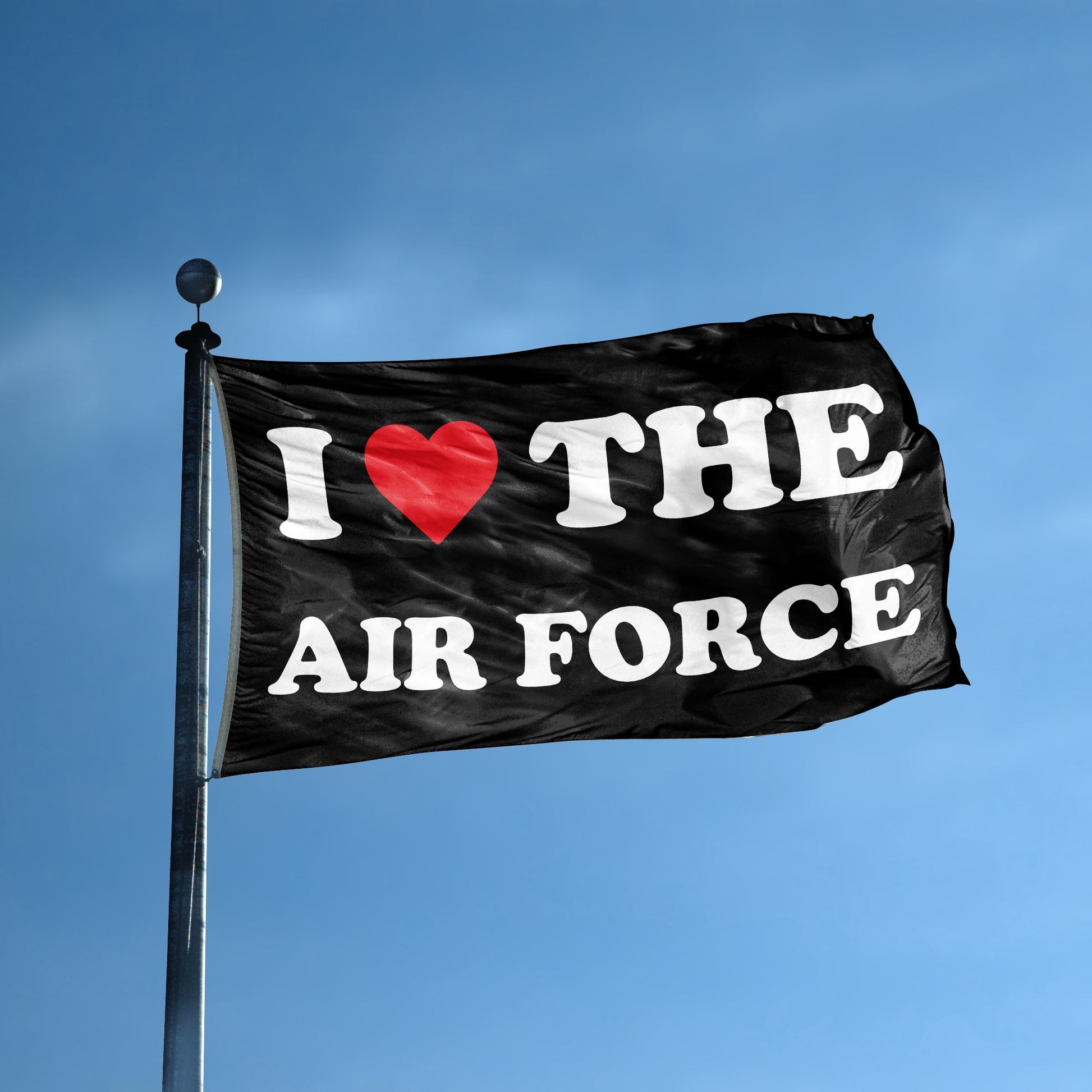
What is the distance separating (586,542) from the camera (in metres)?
12.3

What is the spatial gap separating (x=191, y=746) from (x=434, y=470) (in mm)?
3251

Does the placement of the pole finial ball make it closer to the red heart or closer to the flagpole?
the flagpole

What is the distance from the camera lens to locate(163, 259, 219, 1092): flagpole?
9094 mm

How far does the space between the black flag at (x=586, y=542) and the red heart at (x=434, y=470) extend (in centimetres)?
2

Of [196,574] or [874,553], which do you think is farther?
[874,553]

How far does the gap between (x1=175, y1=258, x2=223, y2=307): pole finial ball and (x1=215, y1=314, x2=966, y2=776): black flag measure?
48 centimetres

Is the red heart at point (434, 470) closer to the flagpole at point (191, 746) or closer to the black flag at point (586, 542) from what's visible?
the black flag at point (586, 542)

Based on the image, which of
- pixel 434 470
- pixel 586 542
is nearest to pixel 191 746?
pixel 434 470

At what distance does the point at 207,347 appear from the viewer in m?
11.1

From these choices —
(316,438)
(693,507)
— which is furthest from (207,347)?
(693,507)

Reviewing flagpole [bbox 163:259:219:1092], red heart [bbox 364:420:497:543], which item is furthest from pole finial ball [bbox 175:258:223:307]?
red heart [bbox 364:420:497:543]

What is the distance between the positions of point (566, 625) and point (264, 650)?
7.78ft

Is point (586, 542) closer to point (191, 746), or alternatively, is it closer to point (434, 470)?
point (434, 470)

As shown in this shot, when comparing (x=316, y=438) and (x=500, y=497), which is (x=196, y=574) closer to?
(x=316, y=438)
